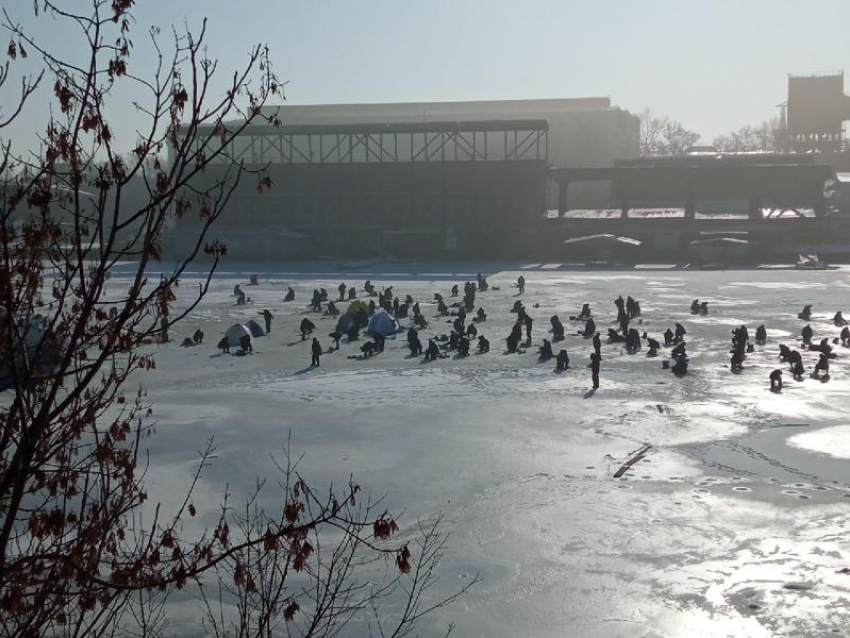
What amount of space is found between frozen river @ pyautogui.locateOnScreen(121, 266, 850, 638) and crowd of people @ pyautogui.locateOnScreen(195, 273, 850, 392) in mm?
372

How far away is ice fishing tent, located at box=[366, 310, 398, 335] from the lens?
86.9 feet

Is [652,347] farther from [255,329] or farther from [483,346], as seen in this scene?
[255,329]

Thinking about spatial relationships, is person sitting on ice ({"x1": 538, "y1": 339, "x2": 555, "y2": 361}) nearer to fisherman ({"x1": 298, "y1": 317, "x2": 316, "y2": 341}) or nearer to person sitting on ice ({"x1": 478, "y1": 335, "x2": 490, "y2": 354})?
person sitting on ice ({"x1": 478, "y1": 335, "x2": 490, "y2": 354})

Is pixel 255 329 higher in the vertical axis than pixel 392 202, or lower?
lower

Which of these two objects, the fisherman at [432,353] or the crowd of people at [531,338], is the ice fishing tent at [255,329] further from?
the fisherman at [432,353]

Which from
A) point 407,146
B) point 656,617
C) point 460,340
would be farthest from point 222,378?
point 407,146

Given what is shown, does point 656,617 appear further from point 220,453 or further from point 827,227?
point 827,227

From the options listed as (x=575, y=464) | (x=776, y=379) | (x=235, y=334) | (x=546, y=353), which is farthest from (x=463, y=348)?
(x=575, y=464)

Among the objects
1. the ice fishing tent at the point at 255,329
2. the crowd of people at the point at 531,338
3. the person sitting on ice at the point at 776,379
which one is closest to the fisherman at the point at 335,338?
the crowd of people at the point at 531,338

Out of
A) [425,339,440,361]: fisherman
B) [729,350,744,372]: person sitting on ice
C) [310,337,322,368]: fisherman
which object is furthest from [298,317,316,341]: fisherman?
[729,350,744,372]: person sitting on ice

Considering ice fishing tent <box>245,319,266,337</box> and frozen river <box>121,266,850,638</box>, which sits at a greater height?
ice fishing tent <box>245,319,266,337</box>

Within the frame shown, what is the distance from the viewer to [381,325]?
2658 cm

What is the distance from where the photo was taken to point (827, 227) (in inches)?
2062

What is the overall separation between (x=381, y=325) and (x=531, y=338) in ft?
13.0
